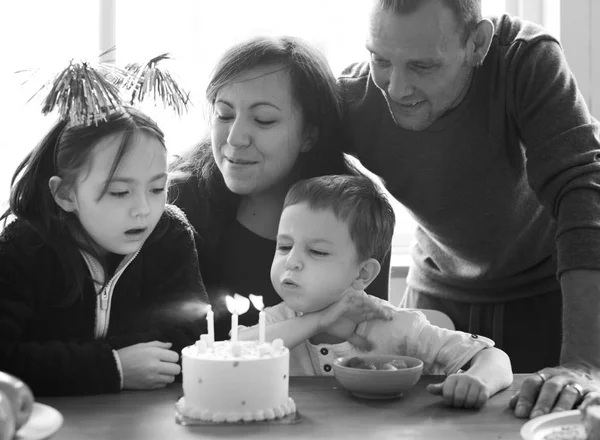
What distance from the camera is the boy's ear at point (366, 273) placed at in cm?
156

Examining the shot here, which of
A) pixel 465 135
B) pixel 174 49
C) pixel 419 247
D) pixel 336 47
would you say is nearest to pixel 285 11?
pixel 336 47

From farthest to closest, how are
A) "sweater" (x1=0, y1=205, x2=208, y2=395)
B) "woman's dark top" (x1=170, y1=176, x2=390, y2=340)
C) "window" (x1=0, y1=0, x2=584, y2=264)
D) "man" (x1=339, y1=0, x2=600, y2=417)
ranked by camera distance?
1. "window" (x1=0, y1=0, x2=584, y2=264)
2. "woman's dark top" (x1=170, y1=176, x2=390, y2=340)
3. "man" (x1=339, y1=0, x2=600, y2=417)
4. "sweater" (x1=0, y1=205, x2=208, y2=395)

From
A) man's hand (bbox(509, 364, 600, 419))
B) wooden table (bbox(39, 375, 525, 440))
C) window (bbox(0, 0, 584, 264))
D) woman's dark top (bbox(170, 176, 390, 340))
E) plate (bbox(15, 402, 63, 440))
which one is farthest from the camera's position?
window (bbox(0, 0, 584, 264))

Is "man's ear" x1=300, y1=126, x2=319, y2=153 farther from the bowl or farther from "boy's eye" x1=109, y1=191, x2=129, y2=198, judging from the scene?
the bowl

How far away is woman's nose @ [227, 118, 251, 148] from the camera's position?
1695 millimetres

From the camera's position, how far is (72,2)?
287 centimetres

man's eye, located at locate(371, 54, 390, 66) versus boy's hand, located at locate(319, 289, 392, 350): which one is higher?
man's eye, located at locate(371, 54, 390, 66)

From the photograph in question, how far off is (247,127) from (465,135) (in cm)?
48

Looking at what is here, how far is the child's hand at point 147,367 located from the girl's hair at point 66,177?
0.17 meters

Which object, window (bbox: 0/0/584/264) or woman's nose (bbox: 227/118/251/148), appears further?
window (bbox: 0/0/584/264)

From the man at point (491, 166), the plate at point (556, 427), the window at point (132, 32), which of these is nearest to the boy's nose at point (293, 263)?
the man at point (491, 166)

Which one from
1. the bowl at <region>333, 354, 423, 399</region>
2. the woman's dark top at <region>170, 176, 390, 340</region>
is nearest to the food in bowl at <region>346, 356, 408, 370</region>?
the bowl at <region>333, 354, 423, 399</region>

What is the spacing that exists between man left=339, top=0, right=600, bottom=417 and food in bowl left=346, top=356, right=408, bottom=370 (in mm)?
185

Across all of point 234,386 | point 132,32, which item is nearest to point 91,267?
point 234,386
